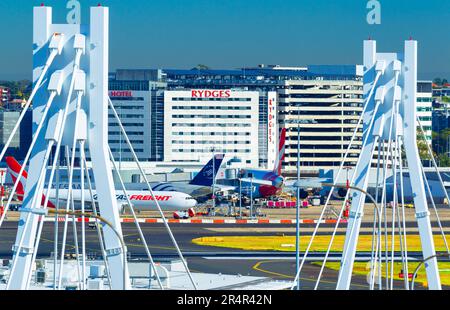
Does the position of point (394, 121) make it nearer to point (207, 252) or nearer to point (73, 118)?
point (73, 118)

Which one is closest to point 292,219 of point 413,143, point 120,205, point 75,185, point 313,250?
point 120,205

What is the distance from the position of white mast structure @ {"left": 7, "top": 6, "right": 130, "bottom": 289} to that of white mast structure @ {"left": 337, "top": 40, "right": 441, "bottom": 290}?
14.2 m

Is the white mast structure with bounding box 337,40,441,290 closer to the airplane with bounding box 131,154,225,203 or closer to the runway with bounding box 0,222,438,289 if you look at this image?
the runway with bounding box 0,222,438,289

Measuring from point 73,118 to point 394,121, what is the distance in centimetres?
1587

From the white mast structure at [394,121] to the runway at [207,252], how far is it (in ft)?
87.8

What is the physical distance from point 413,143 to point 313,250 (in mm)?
55874

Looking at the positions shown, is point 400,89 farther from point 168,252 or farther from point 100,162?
point 168,252

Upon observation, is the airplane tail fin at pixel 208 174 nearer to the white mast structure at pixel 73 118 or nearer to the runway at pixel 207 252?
the runway at pixel 207 252

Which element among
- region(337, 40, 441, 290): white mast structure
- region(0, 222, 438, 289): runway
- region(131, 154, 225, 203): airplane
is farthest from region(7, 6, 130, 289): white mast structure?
region(131, 154, 225, 203): airplane

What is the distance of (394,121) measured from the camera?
51438mm

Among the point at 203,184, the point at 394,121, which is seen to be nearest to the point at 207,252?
the point at 394,121

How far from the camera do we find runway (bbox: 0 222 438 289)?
8844 cm
